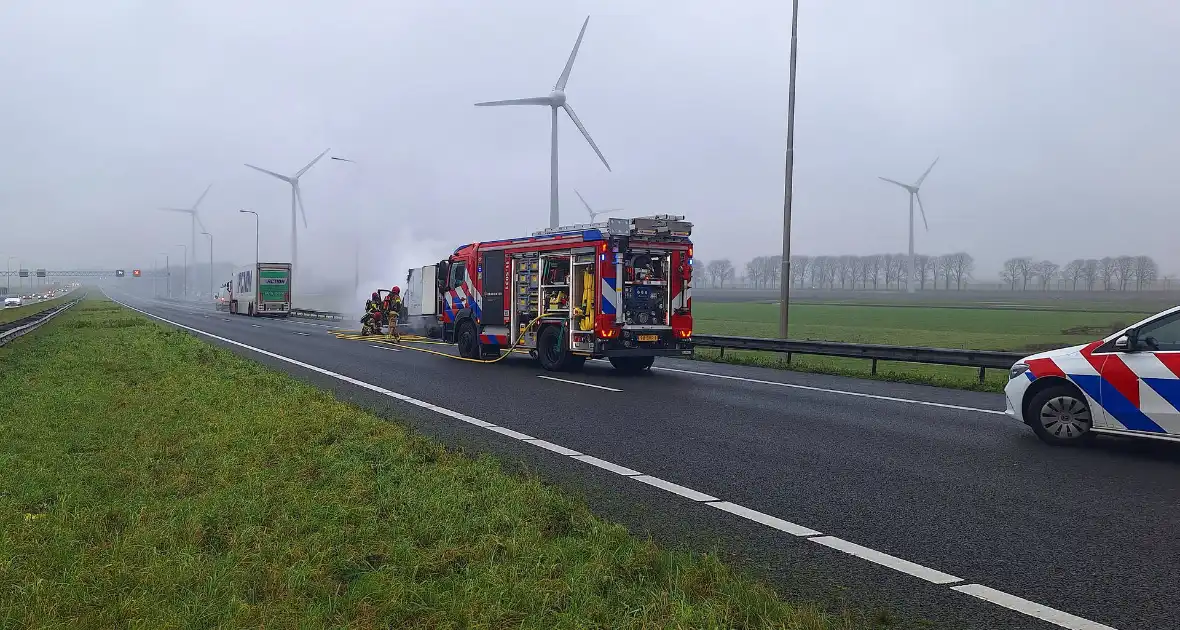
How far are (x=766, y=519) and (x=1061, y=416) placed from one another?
4.41 meters

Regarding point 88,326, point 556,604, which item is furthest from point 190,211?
point 556,604

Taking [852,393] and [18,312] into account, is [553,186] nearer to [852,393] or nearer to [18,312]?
[852,393]

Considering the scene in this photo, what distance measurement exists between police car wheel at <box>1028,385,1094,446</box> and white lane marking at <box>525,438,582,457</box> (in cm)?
455

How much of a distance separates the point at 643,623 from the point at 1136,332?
666 cm

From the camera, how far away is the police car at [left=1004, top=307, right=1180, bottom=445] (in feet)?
26.2

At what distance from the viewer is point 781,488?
6887 mm

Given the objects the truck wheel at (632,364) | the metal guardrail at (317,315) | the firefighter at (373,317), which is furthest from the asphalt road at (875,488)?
the metal guardrail at (317,315)

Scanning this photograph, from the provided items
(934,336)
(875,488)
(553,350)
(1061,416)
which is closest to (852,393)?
(1061,416)

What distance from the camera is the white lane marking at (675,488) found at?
6.57 m

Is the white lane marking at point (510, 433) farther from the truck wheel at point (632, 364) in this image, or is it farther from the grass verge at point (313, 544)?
the truck wheel at point (632, 364)

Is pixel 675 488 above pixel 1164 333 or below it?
below

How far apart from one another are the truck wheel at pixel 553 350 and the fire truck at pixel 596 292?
0.02 meters

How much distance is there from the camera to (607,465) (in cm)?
778

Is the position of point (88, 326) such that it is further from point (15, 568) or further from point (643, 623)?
point (643, 623)
